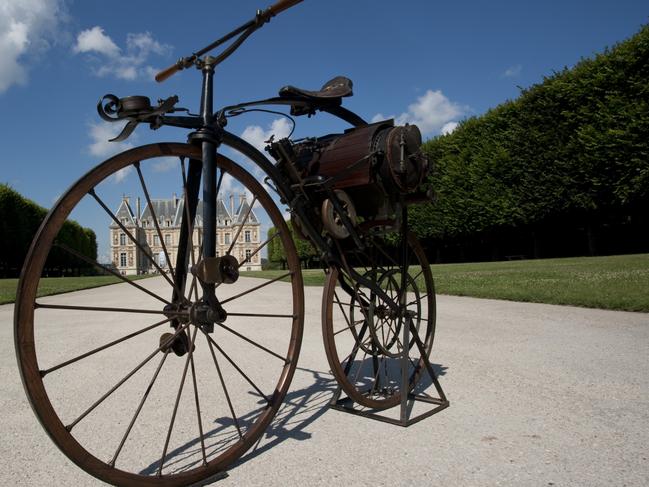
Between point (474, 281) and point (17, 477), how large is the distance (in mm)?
13638

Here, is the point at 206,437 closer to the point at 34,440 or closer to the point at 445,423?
the point at 34,440

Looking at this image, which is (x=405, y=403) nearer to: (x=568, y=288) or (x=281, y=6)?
(x=281, y=6)

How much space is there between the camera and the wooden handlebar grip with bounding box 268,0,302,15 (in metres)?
2.62

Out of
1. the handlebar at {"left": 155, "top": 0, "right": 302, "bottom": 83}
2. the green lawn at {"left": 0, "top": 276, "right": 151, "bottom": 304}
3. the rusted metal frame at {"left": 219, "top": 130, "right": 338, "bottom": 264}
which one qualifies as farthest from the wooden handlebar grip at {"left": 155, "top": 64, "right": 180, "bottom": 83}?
the green lawn at {"left": 0, "top": 276, "right": 151, "bottom": 304}

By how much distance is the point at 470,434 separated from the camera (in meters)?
3.12

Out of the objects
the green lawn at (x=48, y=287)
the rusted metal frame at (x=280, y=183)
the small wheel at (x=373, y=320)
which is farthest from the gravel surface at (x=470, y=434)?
the green lawn at (x=48, y=287)

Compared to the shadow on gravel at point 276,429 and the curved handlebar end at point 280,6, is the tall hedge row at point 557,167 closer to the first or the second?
the shadow on gravel at point 276,429

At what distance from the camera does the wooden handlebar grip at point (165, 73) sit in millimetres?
2923

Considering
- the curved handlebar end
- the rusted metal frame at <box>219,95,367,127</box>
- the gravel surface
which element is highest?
the curved handlebar end

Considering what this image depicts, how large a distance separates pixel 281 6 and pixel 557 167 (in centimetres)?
2687

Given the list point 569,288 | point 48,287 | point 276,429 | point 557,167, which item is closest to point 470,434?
point 276,429

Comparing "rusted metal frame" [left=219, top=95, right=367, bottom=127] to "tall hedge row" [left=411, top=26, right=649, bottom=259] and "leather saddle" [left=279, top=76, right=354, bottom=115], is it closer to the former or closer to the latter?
Answer: "leather saddle" [left=279, top=76, right=354, bottom=115]

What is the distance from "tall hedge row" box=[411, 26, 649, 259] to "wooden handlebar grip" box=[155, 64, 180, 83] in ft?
62.2

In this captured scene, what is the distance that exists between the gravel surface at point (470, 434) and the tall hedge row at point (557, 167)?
16891 millimetres
